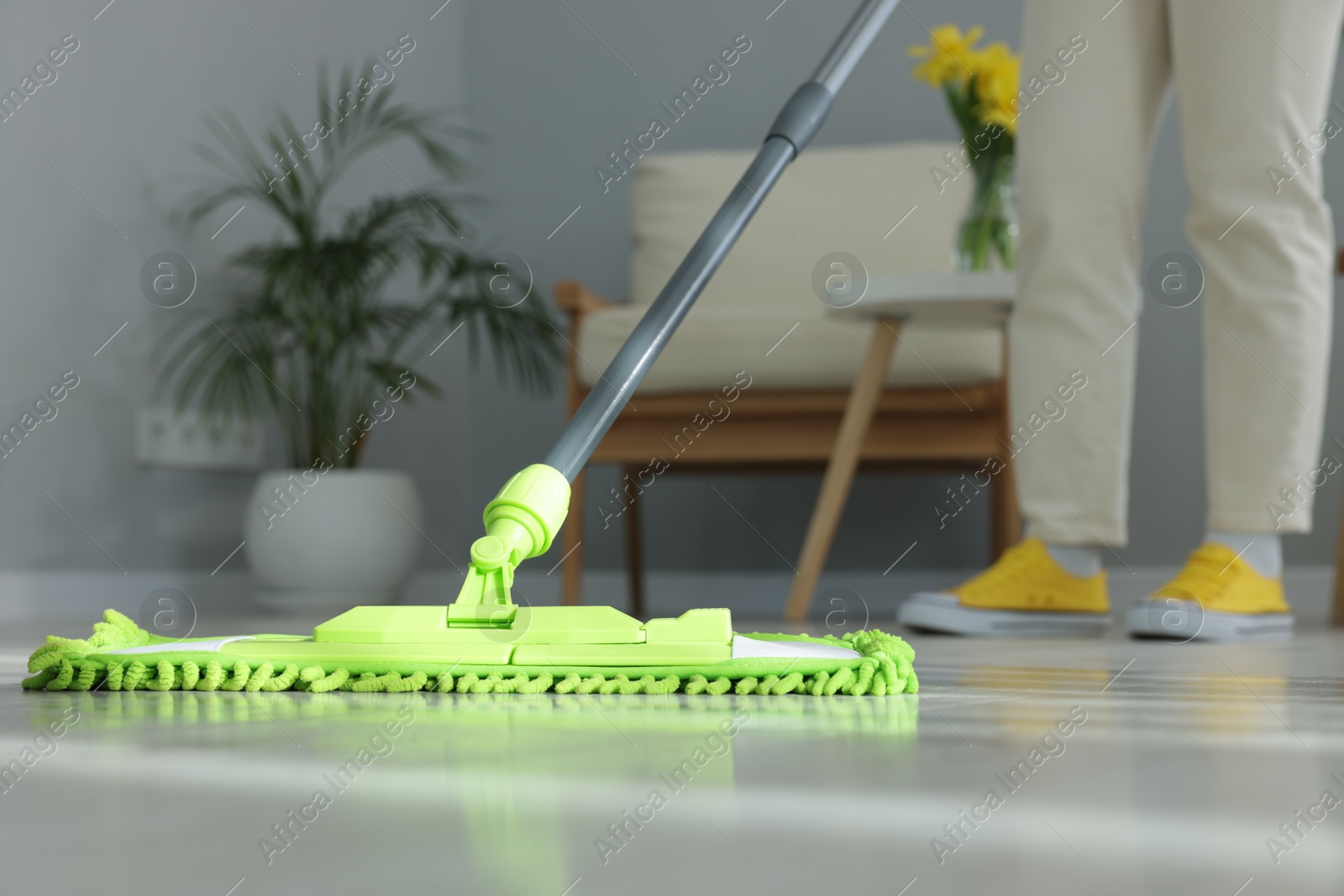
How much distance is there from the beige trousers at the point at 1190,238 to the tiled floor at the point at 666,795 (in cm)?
68

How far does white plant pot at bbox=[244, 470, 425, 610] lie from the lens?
2088 millimetres

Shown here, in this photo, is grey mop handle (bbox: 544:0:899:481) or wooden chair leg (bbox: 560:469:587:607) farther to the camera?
wooden chair leg (bbox: 560:469:587:607)

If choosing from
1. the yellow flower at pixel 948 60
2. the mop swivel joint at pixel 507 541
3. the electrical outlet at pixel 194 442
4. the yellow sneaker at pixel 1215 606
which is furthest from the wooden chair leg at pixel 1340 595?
the electrical outlet at pixel 194 442

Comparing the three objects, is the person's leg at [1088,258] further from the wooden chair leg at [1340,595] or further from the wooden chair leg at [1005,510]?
the wooden chair leg at [1005,510]

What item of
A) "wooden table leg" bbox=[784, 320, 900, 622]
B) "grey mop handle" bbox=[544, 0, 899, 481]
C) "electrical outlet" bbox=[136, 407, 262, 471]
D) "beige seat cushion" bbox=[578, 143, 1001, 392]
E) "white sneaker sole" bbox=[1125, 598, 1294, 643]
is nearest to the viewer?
"grey mop handle" bbox=[544, 0, 899, 481]

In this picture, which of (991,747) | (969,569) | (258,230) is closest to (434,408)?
(258,230)

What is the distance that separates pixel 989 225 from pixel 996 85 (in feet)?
0.68

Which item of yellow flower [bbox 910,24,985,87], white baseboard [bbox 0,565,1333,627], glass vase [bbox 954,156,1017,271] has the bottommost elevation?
white baseboard [bbox 0,565,1333,627]

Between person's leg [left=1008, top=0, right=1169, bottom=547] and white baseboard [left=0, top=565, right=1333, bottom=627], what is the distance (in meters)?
0.56

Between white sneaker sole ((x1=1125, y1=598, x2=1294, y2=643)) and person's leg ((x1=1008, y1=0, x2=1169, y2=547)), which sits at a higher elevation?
person's leg ((x1=1008, y1=0, x2=1169, y2=547))

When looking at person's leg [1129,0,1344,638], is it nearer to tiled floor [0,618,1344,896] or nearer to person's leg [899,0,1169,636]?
person's leg [899,0,1169,636]

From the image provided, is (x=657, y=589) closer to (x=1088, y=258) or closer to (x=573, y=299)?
(x=573, y=299)

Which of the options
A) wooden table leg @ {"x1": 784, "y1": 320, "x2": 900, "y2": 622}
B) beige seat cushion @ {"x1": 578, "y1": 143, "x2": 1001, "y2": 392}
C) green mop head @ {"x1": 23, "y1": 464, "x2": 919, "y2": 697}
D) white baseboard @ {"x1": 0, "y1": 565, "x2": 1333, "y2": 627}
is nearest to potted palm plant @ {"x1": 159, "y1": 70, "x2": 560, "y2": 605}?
white baseboard @ {"x1": 0, "y1": 565, "x2": 1333, "y2": 627}

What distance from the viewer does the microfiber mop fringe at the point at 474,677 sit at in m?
0.63
